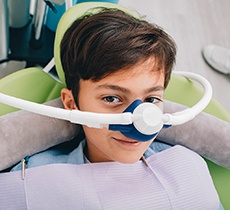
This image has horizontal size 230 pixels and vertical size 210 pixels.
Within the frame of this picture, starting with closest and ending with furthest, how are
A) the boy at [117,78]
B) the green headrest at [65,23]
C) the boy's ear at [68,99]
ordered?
the boy at [117,78]
the boy's ear at [68,99]
the green headrest at [65,23]

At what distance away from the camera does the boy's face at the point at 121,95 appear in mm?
859

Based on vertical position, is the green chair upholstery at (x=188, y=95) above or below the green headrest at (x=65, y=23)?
below

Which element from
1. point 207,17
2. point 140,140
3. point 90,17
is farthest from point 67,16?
point 207,17

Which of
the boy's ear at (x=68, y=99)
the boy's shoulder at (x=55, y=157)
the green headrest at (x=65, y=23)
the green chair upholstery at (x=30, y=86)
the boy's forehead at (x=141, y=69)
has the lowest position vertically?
the boy's shoulder at (x=55, y=157)

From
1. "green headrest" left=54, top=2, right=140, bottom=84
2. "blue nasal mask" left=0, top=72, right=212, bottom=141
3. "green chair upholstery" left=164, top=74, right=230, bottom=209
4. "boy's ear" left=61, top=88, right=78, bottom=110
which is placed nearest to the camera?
"blue nasal mask" left=0, top=72, right=212, bottom=141

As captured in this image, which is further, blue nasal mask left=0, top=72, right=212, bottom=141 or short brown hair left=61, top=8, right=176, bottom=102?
short brown hair left=61, top=8, right=176, bottom=102

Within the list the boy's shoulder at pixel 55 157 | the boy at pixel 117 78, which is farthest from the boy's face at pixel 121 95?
the boy's shoulder at pixel 55 157

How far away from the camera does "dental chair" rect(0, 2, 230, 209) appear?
110 centimetres

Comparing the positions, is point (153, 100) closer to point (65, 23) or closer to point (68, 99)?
point (68, 99)

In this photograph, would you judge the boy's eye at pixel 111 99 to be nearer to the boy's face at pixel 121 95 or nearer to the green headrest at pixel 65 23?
the boy's face at pixel 121 95

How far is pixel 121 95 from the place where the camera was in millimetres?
864

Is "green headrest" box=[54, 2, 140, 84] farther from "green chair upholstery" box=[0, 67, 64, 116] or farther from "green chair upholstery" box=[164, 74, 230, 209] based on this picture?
"green chair upholstery" box=[164, 74, 230, 209]

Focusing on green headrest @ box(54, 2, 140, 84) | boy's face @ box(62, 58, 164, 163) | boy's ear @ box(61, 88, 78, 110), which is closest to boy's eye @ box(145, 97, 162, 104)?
boy's face @ box(62, 58, 164, 163)

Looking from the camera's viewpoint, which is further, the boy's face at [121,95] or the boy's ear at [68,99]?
the boy's ear at [68,99]
